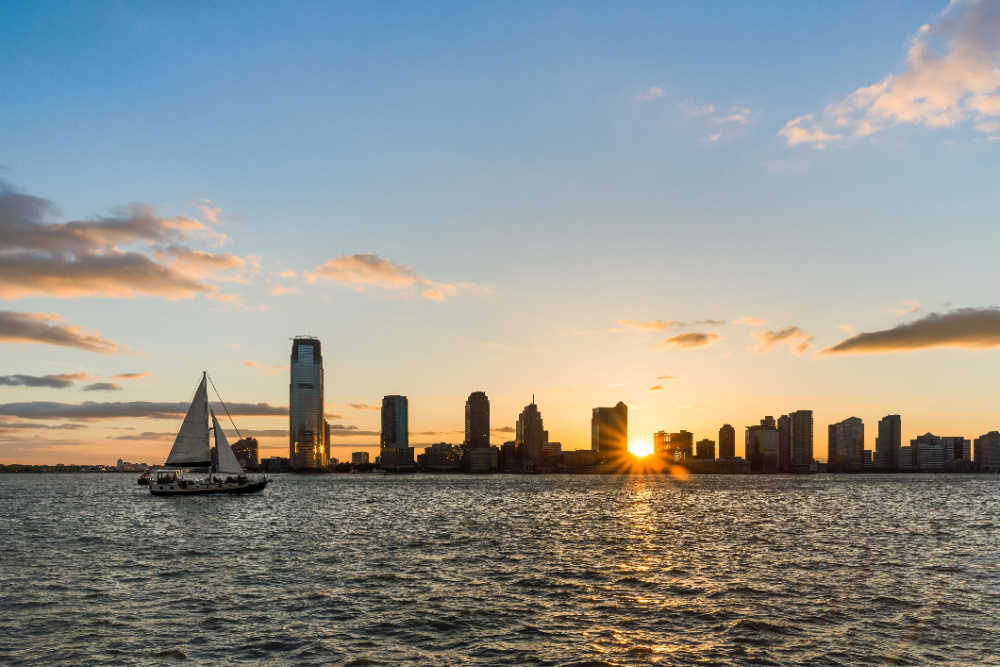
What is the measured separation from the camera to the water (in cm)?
2825

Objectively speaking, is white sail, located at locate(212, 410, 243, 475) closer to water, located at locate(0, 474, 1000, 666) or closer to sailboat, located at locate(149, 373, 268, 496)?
sailboat, located at locate(149, 373, 268, 496)

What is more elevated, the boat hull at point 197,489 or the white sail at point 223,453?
the white sail at point 223,453

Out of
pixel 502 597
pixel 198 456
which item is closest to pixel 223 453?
pixel 198 456

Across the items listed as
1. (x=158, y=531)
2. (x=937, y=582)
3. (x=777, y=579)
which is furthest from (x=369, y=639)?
(x=158, y=531)

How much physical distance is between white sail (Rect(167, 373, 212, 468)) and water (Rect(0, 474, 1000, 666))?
62151 millimetres

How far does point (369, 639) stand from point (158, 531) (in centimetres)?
5691

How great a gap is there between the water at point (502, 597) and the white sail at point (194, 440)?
62151 mm

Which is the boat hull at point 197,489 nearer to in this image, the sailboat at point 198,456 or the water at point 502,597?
the sailboat at point 198,456

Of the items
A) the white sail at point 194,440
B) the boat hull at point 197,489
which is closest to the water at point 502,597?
the white sail at point 194,440

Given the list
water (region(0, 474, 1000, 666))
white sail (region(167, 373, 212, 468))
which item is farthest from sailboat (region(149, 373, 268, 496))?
water (region(0, 474, 1000, 666))

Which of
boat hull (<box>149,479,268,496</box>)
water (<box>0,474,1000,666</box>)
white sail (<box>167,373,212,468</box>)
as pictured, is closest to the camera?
water (<box>0,474,1000,666</box>)

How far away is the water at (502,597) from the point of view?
28.2m

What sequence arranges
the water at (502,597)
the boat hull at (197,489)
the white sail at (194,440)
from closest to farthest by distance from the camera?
1. the water at (502,597)
2. the white sail at (194,440)
3. the boat hull at (197,489)

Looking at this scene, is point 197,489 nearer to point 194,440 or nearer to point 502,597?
point 194,440
